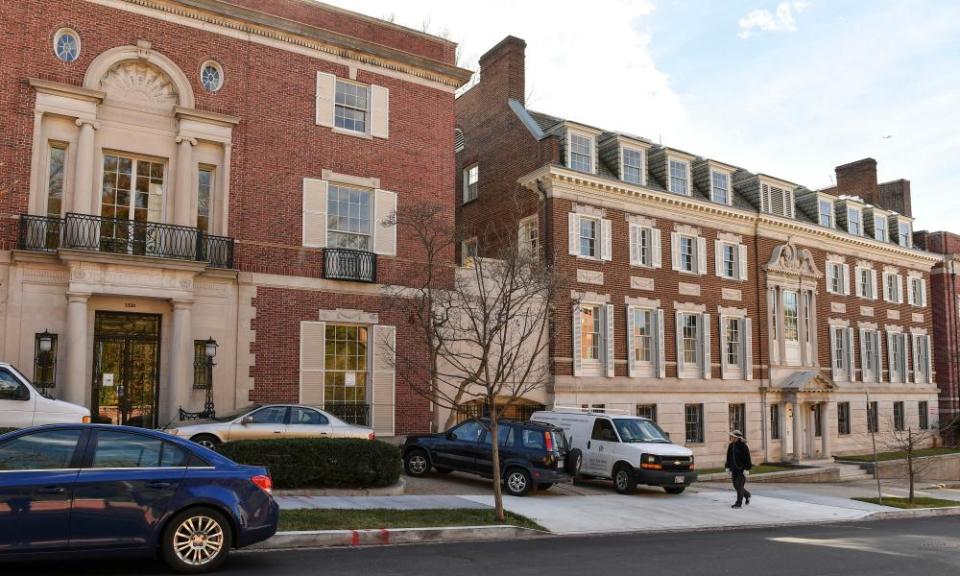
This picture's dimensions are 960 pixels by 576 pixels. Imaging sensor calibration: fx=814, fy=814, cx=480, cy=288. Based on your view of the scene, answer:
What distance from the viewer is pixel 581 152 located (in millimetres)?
29047

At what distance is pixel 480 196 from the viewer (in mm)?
31703

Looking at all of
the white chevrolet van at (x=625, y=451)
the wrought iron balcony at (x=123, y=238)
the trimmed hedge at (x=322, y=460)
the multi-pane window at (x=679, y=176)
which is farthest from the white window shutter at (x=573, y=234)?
the trimmed hedge at (x=322, y=460)

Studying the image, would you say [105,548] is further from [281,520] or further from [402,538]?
[402,538]

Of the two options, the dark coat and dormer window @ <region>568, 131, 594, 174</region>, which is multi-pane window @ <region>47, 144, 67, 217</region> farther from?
the dark coat

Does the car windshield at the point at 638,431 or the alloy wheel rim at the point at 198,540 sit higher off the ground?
the car windshield at the point at 638,431

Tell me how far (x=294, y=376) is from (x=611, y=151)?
15.5 m

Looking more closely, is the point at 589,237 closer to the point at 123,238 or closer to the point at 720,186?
the point at 720,186

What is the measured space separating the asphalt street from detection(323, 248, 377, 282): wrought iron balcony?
36.1 ft

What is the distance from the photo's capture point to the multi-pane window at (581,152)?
2881cm

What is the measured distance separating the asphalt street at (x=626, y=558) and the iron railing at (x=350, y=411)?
9.90m

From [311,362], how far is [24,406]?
844cm

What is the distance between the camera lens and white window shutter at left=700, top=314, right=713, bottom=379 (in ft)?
104

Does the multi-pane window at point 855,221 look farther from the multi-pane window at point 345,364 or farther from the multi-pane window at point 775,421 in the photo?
the multi-pane window at point 345,364

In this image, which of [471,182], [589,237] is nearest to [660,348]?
[589,237]
